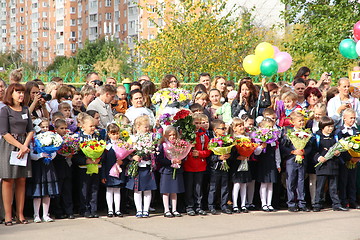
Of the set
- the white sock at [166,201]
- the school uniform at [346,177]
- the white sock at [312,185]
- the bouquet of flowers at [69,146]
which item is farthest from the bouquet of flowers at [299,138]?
the bouquet of flowers at [69,146]

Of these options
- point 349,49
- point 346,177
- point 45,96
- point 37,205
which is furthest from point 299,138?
point 37,205

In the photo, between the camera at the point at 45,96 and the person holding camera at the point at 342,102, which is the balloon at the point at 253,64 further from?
the camera at the point at 45,96

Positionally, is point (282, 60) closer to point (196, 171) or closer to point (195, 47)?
point (196, 171)

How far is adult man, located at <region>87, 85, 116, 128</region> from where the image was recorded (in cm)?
1066

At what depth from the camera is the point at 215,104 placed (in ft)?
37.3

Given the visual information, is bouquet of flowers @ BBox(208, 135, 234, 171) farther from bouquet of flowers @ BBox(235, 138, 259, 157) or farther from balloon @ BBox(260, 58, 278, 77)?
balloon @ BBox(260, 58, 278, 77)

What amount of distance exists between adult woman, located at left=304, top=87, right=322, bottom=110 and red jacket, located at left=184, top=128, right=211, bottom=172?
2300 mm

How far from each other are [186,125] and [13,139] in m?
2.47

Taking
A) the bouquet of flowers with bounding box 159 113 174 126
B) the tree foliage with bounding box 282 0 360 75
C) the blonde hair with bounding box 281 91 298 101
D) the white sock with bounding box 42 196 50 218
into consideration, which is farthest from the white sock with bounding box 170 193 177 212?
the tree foliage with bounding box 282 0 360 75

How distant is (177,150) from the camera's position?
386 inches

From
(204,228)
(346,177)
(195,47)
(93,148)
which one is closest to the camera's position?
(204,228)

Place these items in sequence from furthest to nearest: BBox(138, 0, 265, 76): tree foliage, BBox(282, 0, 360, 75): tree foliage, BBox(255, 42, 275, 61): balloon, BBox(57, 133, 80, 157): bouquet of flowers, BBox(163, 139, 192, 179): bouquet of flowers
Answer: BBox(138, 0, 265, 76): tree foliage → BBox(282, 0, 360, 75): tree foliage → BBox(255, 42, 275, 61): balloon → BBox(163, 139, 192, 179): bouquet of flowers → BBox(57, 133, 80, 157): bouquet of flowers

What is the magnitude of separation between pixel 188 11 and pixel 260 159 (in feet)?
51.3

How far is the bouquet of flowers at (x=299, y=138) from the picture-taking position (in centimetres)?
1035
